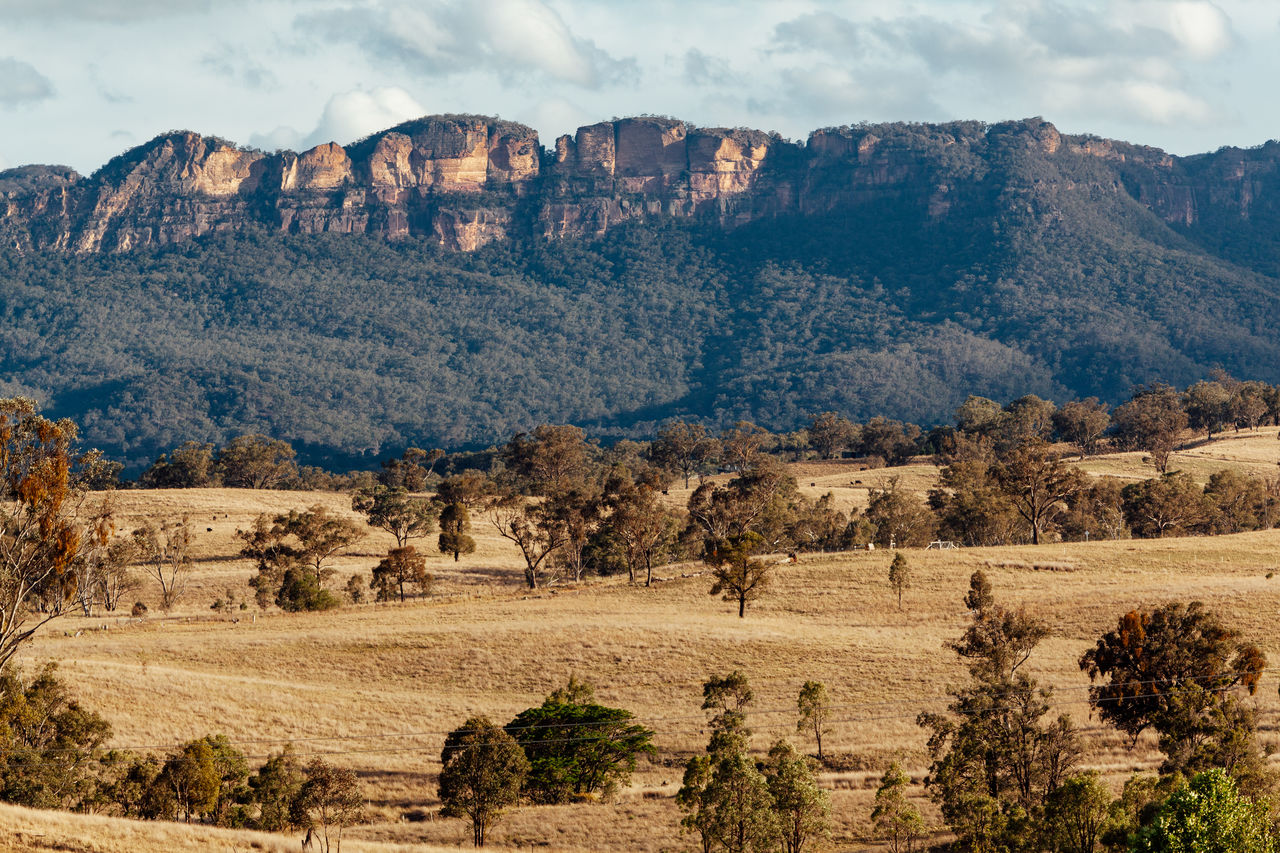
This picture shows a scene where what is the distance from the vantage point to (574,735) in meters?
40.7

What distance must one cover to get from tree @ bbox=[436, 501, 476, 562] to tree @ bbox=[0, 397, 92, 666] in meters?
55.9

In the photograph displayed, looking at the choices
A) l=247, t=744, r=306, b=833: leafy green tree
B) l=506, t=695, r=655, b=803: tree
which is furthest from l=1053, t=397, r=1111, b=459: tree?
l=247, t=744, r=306, b=833: leafy green tree

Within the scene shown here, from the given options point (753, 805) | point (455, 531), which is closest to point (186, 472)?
point (455, 531)

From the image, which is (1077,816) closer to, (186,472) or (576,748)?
(576,748)

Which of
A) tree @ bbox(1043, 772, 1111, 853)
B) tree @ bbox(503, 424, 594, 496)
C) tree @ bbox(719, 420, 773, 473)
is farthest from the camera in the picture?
tree @ bbox(719, 420, 773, 473)

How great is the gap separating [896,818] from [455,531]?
2580 inches

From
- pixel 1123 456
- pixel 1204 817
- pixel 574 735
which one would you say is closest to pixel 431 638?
pixel 574 735

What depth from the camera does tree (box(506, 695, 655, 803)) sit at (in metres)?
39.4

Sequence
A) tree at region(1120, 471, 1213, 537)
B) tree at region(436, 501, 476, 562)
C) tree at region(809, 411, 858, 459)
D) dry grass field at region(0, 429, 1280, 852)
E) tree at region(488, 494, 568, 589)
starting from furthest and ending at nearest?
tree at region(809, 411, 858, 459) < tree at region(1120, 471, 1213, 537) < tree at region(436, 501, 476, 562) < tree at region(488, 494, 568, 589) < dry grass field at region(0, 429, 1280, 852)

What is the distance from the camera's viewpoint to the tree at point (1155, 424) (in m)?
121

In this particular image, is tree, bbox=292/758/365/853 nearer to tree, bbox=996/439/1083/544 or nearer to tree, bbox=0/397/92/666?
tree, bbox=0/397/92/666

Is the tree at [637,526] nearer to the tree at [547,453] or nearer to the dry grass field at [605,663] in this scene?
the dry grass field at [605,663]

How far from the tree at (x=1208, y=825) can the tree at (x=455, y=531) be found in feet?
216

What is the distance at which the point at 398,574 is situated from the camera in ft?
243
